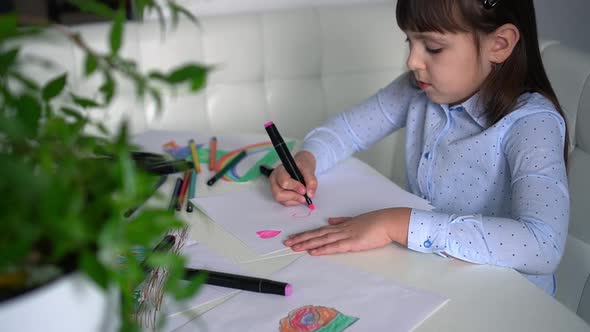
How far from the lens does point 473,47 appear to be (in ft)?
3.50

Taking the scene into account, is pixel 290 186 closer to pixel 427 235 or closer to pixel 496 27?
pixel 427 235

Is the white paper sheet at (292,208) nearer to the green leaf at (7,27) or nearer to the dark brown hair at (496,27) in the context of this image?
the dark brown hair at (496,27)

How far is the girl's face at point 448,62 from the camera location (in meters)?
1.06

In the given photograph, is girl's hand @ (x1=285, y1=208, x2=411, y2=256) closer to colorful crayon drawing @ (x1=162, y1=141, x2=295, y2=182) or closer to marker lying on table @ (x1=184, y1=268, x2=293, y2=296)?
marker lying on table @ (x1=184, y1=268, x2=293, y2=296)

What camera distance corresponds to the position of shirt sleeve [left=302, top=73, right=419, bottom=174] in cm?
130

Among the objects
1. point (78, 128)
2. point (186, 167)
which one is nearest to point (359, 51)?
point (186, 167)

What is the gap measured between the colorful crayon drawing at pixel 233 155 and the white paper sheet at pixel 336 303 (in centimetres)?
36

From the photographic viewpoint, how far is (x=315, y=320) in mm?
683

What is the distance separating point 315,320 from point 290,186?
0.34m

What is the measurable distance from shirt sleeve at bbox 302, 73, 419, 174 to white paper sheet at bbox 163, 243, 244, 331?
0.47 meters

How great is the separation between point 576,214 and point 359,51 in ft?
2.43

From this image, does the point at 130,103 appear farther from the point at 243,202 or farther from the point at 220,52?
the point at 243,202

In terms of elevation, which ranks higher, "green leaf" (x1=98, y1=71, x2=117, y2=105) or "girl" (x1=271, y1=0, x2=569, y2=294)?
"green leaf" (x1=98, y1=71, x2=117, y2=105)

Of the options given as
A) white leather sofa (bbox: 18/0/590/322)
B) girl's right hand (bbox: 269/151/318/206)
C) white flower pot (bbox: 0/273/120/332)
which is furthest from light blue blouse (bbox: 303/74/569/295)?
white flower pot (bbox: 0/273/120/332)
